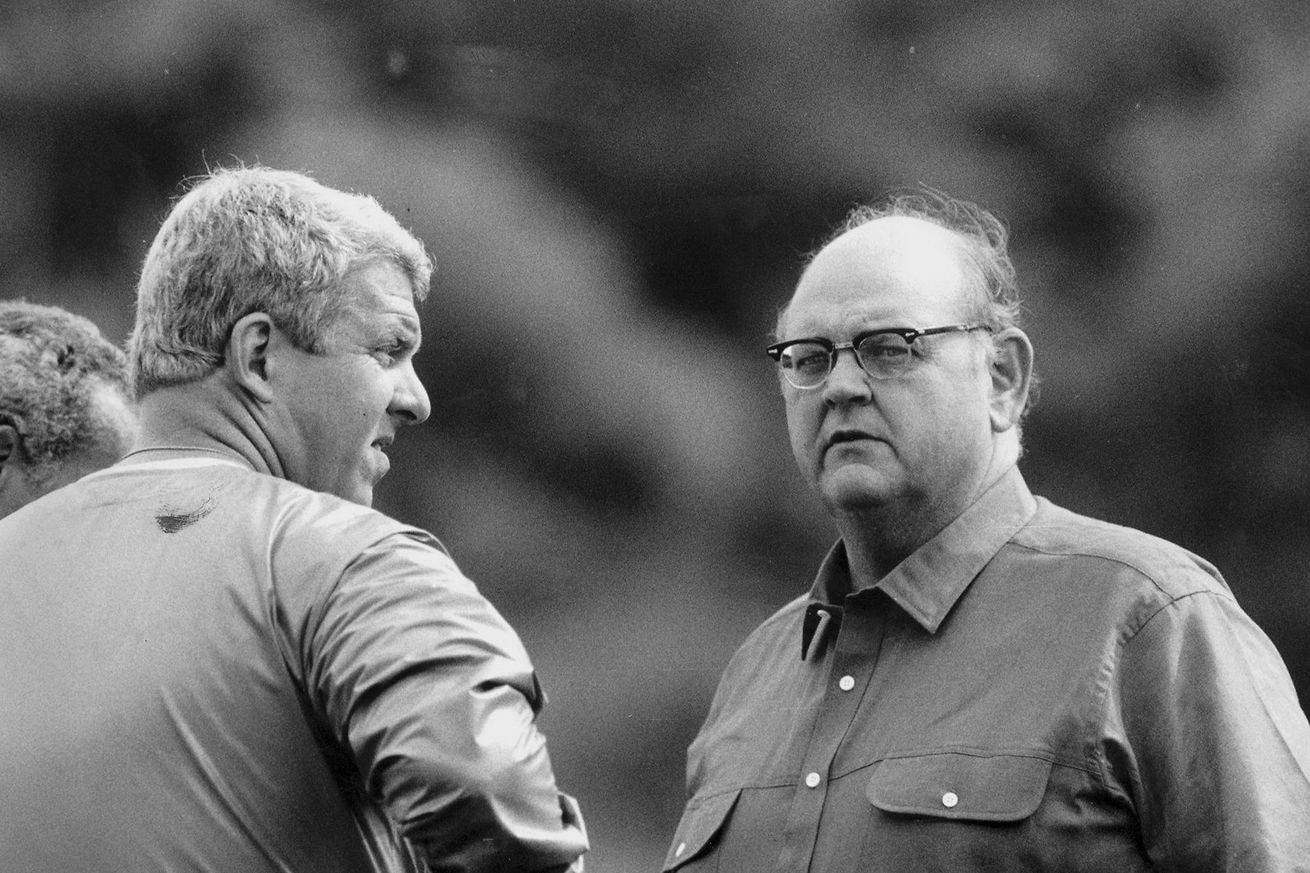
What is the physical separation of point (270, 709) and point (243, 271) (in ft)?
1.44

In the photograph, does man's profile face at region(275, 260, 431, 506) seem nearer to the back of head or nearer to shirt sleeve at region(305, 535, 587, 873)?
shirt sleeve at region(305, 535, 587, 873)

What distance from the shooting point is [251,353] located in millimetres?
1702

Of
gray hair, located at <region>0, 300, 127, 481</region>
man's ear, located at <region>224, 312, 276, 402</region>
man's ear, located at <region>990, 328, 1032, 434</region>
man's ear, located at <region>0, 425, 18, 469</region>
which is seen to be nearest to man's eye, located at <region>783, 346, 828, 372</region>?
man's ear, located at <region>990, 328, 1032, 434</region>

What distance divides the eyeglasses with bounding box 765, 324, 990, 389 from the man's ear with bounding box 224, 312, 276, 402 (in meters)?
0.73

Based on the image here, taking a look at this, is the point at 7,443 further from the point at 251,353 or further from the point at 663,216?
the point at 663,216

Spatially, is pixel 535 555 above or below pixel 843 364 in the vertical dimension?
below

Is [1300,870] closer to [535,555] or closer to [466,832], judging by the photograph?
[466,832]

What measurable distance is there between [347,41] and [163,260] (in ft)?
5.39

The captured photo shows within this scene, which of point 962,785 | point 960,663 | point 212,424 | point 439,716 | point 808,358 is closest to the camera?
point 439,716

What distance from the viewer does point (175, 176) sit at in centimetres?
328

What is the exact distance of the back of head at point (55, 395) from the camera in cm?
235

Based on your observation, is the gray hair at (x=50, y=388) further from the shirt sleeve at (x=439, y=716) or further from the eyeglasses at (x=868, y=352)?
the shirt sleeve at (x=439, y=716)

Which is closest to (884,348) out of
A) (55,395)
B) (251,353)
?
(251,353)

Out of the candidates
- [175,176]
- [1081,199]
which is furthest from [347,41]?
[1081,199]
